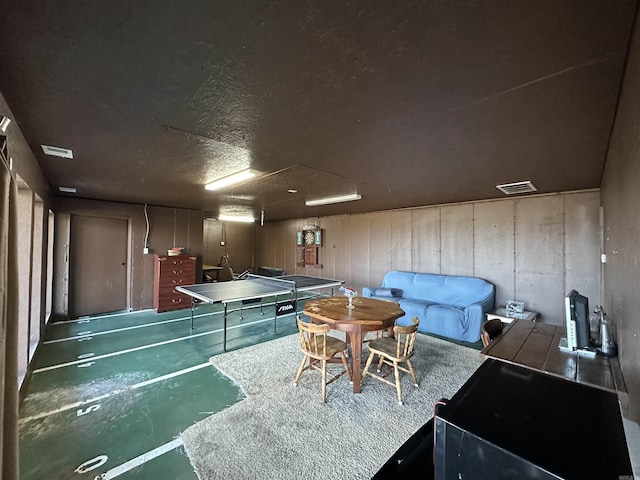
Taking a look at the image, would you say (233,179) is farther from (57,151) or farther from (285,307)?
(285,307)

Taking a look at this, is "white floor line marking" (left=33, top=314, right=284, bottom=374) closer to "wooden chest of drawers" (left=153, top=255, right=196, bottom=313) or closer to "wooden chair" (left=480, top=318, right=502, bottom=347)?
"wooden chest of drawers" (left=153, top=255, right=196, bottom=313)

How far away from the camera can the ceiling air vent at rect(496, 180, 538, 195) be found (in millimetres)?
3859

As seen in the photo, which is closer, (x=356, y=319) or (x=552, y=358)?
(x=552, y=358)

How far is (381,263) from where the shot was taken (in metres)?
6.89

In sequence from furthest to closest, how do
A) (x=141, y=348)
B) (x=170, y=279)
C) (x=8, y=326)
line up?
(x=170, y=279), (x=141, y=348), (x=8, y=326)

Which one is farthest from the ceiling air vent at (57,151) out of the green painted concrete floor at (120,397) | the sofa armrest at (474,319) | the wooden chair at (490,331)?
the sofa armrest at (474,319)

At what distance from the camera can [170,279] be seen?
241 inches

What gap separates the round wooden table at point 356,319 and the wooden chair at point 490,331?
3.23ft

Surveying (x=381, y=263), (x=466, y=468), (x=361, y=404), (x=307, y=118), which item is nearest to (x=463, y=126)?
(x=307, y=118)

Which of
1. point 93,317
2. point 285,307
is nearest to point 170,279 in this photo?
point 93,317

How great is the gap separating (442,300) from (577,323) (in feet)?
11.7

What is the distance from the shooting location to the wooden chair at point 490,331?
2.11 m

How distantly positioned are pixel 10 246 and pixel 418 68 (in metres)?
2.12

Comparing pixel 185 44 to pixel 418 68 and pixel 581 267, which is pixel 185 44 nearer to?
pixel 418 68
